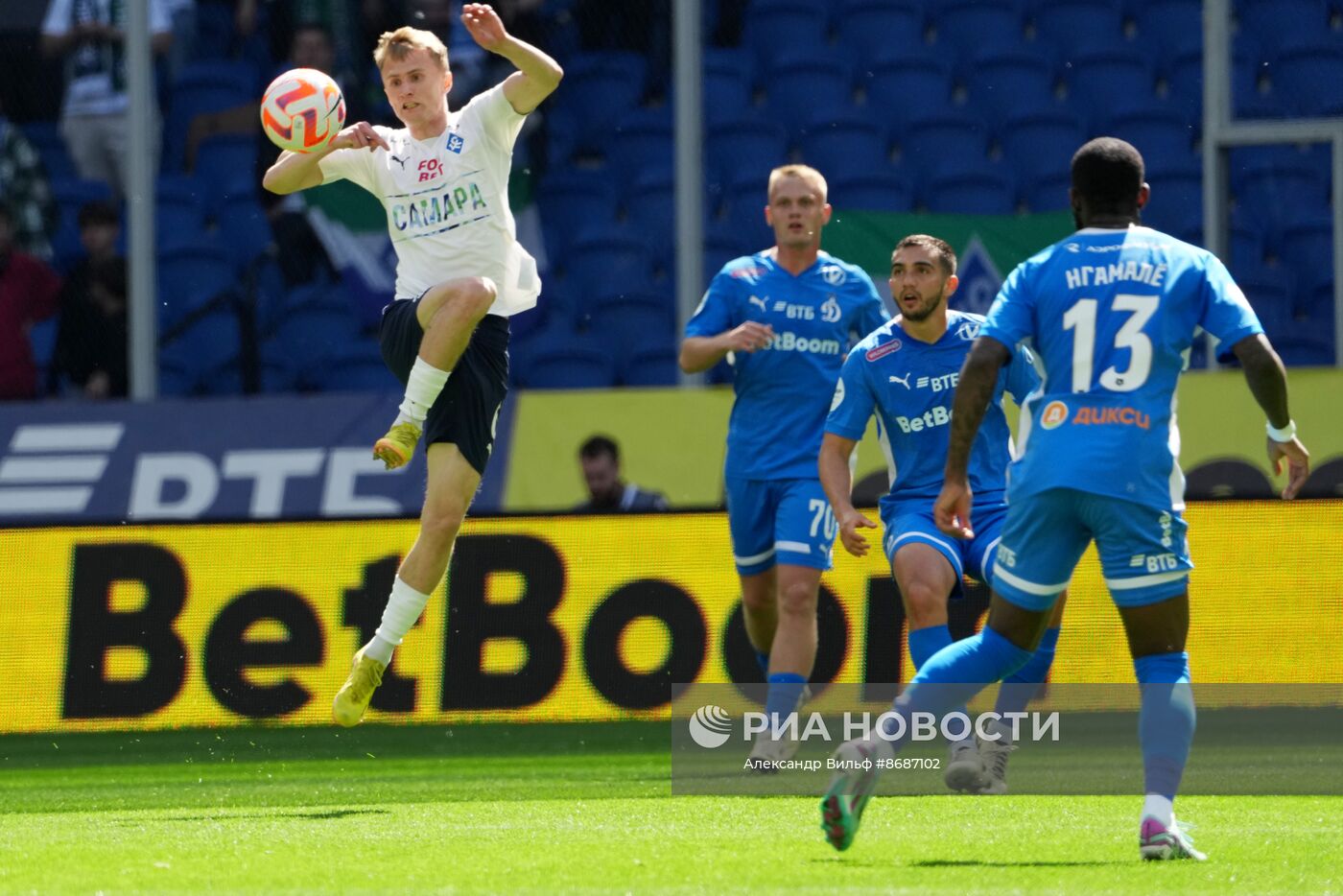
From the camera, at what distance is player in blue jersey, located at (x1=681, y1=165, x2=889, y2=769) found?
8203 mm

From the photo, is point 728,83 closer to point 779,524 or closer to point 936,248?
point 779,524

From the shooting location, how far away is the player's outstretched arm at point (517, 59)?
23.0 feet

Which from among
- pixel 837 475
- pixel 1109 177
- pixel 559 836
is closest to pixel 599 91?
pixel 837 475

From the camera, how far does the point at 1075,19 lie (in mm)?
14695

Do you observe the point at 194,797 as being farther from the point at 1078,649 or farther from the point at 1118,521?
the point at 1078,649

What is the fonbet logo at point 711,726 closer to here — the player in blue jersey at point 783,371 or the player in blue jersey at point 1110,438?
the player in blue jersey at point 783,371

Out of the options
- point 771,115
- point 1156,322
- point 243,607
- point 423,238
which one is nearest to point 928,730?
point 1156,322

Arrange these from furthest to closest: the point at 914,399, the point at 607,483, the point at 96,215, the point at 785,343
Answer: the point at 96,215, the point at 607,483, the point at 785,343, the point at 914,399

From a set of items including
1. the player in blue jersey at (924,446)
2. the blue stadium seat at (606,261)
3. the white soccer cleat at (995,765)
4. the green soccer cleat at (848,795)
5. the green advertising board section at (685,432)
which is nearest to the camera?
the green soccer cleat at (848,795)

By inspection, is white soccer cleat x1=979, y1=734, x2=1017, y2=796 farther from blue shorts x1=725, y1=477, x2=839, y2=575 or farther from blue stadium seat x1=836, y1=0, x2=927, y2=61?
blue stadium seat x1=836, y1=0, x2=927, y2=61

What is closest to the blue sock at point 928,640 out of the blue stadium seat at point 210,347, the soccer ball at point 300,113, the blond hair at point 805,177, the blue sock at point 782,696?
the blue sock at point 782,696

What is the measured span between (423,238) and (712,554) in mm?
3048

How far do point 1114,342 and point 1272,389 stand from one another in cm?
43

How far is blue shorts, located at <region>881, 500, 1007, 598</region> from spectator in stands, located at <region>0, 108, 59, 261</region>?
778 cm
